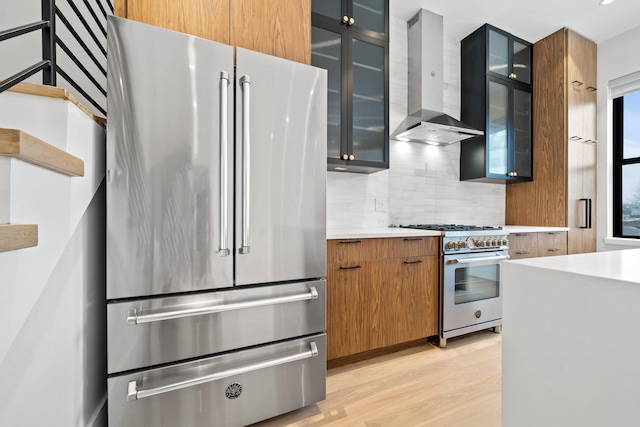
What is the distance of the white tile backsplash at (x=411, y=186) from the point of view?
2.64 m

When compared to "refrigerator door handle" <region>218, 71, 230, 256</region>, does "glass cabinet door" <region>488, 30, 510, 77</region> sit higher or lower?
higher

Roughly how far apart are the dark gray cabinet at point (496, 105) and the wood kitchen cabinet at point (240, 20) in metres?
2.22

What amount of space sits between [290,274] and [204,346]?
49 cm

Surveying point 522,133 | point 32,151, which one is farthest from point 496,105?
point 32,151

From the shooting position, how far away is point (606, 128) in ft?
10.5

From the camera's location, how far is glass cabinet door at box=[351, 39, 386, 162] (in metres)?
2.31

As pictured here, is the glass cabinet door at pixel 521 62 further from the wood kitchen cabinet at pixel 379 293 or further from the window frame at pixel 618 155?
the wood kitchen cabinet at pixel 379 293

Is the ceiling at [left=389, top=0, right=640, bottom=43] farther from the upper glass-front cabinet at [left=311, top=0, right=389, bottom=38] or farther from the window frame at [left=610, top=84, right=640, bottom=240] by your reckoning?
the window frame at [left=610, top=84, right=640, bottom=240]

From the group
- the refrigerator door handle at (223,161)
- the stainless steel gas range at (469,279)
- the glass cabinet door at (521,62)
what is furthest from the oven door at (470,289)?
the glass cabinet door at (521,62)

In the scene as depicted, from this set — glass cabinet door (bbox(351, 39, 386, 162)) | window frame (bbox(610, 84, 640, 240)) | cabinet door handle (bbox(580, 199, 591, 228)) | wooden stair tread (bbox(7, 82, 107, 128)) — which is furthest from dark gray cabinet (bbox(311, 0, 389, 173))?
window frame (bbox(610, 84, 640, 240))

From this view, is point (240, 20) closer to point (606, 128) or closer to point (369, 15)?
point (369, 15)

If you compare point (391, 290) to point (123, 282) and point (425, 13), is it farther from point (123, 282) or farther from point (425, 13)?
point (425, 13)

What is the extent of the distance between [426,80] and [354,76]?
0.90 m

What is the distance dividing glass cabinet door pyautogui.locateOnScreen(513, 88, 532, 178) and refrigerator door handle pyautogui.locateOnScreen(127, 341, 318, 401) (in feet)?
10.1
